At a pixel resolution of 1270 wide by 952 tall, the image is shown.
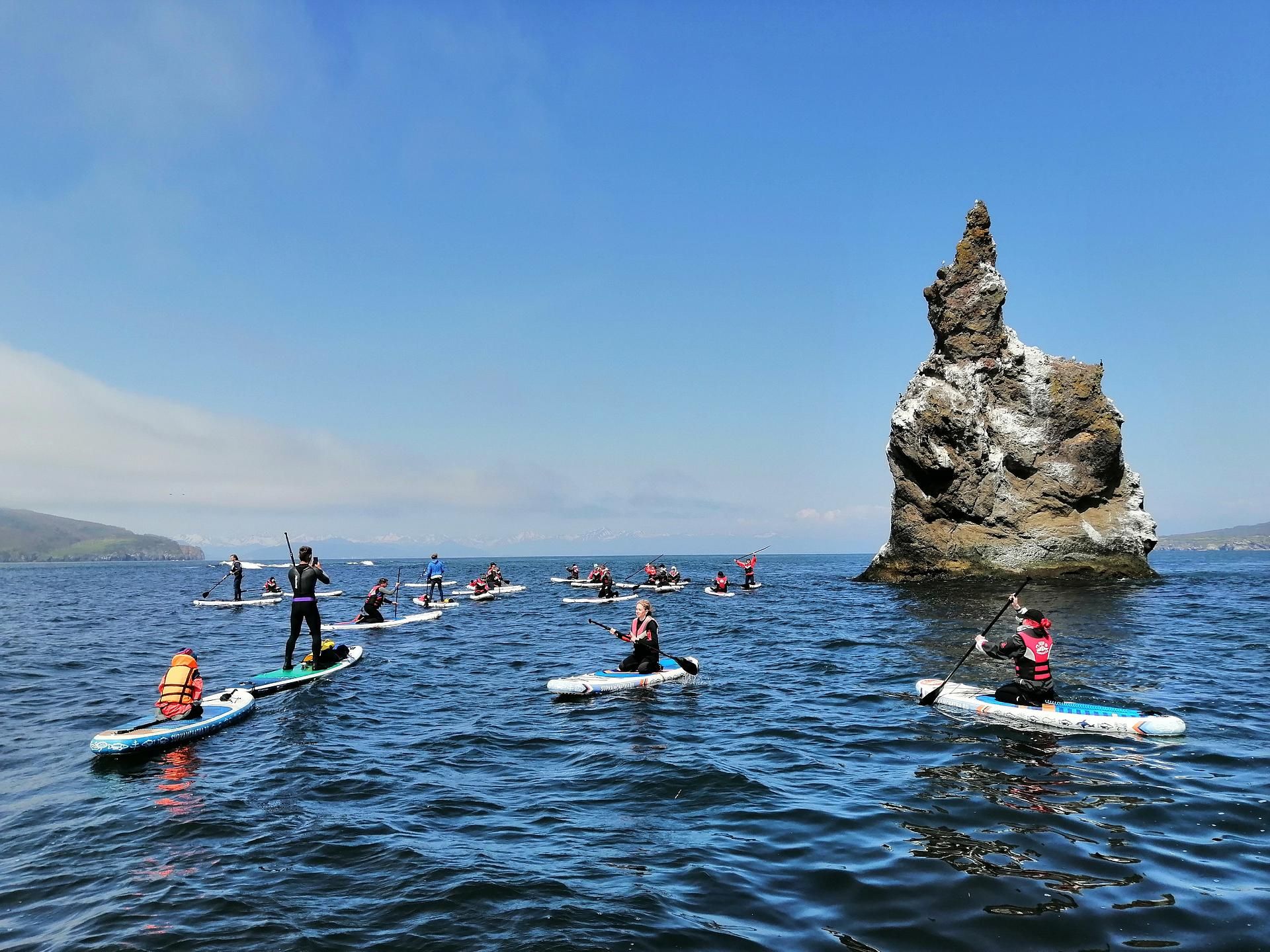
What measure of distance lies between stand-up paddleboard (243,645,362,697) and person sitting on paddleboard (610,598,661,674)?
8178 millimetres

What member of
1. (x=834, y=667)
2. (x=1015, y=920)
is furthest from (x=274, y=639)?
(x=1015, y=920)

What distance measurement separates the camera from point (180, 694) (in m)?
13.9

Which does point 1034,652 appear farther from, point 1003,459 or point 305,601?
point 1003,459

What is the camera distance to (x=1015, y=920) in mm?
6562

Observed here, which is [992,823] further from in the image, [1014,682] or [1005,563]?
[1005,563]

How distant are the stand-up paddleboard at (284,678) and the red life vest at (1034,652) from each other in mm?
16887

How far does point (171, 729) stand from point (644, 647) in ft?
33.9

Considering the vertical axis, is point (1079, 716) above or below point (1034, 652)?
below

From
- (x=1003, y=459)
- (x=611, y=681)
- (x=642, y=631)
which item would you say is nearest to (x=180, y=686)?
(x=611, y=681)

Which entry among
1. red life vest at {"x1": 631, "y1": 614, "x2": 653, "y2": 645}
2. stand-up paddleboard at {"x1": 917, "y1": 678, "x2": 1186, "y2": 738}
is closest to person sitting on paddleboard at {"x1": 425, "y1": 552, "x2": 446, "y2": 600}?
red life vest at {"x1": 631, "y1": 614, "x2": 653, "y2": 645}

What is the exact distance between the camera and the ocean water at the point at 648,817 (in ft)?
22.0

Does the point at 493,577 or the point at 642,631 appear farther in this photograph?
the point at 493,577

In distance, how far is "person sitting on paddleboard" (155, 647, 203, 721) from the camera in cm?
1374

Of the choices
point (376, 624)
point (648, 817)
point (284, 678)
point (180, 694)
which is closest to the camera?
point (648, 817)
